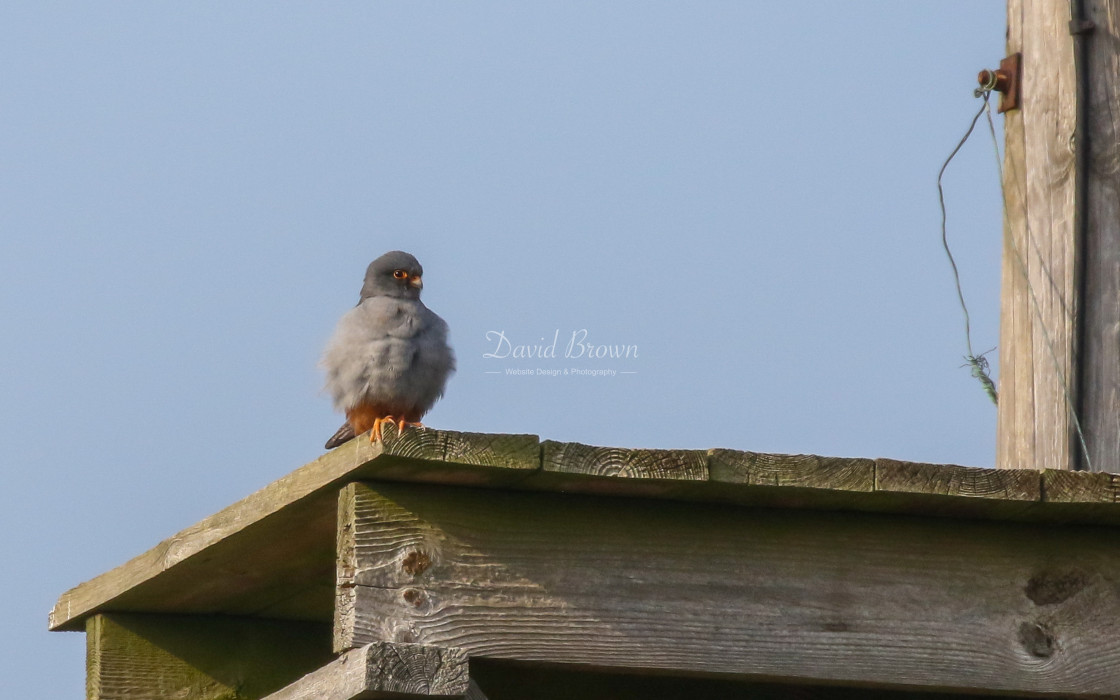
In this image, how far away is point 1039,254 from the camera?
435 cm

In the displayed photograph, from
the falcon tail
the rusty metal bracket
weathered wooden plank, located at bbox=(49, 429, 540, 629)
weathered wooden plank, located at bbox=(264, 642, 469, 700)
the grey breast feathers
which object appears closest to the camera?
weathered wooden plank, located at bbox=(264, 642, 469, 700)

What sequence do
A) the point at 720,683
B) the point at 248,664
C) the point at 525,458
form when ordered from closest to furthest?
the point at 525,458, the point at 720,683, the point at 248,664

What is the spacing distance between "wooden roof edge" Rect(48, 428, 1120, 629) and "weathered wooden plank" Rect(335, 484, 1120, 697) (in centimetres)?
6

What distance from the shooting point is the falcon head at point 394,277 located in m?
6.34

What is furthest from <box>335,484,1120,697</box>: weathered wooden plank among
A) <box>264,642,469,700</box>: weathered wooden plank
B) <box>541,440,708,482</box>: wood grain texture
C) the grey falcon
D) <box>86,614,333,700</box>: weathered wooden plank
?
the grey falcon

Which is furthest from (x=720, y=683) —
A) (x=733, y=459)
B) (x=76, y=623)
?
(x=76, y=623)

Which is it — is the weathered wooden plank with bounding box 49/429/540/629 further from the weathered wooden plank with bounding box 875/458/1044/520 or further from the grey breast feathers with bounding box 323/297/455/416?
the grey breast feathers with bounding box 323/297/455/416

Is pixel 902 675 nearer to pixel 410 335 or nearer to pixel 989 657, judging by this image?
pixel 989 657

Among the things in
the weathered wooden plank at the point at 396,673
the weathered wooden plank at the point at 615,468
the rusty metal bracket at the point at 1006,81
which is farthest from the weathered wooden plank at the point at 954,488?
the rusty metal bracket at the point at 1006,81

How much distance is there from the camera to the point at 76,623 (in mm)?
4305

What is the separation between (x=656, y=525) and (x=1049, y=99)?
1.94 meters

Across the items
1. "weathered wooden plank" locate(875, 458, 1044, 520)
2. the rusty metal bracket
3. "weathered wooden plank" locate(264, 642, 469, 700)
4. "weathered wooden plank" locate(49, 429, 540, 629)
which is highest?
the rusty metal bracket

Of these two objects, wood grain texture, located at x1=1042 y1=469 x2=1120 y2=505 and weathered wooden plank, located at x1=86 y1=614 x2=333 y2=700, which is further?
weathered wooden plank, located at x1=86 y1=614 x2=333 y2=700

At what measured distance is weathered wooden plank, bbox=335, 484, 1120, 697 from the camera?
301 cm
